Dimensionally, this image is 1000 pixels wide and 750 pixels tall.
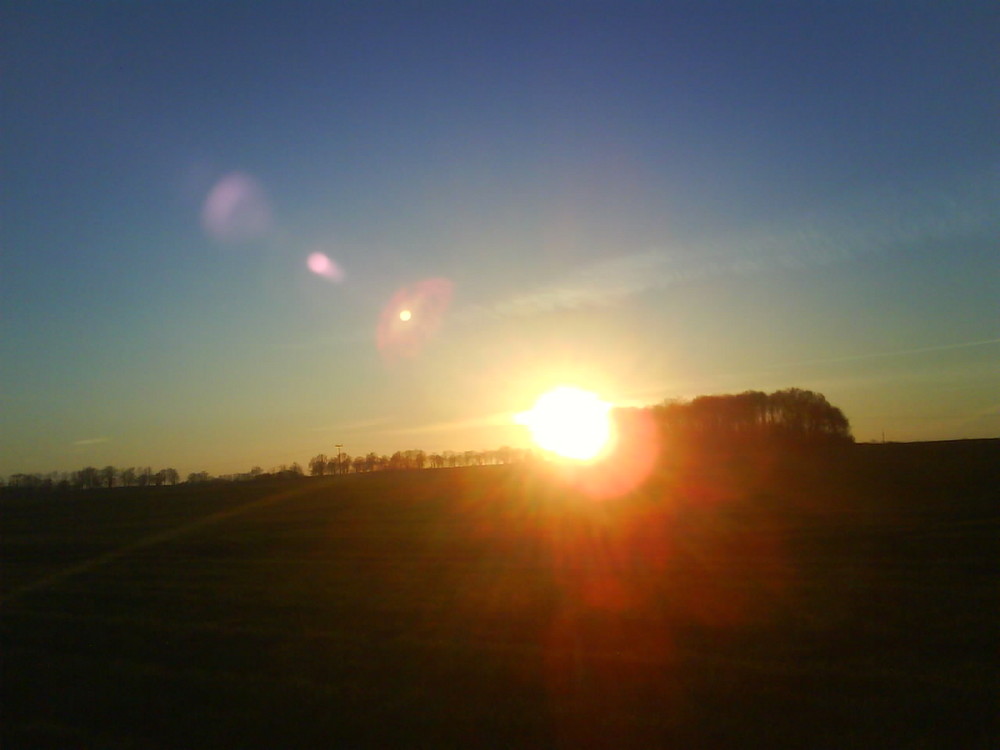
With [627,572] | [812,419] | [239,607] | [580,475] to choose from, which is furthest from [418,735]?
[812,419]

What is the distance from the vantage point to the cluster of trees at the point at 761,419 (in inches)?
2906

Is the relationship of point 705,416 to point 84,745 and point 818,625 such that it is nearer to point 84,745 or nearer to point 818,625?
point 818,625

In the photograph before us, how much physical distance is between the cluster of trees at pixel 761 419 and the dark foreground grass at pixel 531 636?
154ft

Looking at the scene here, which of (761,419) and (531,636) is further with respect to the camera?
(761,419)

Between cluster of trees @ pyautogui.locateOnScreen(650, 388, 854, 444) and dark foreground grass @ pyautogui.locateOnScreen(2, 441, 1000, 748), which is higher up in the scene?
cluster of trees @ pyautogui.locateOnScreen(650, 388, 854, 444)

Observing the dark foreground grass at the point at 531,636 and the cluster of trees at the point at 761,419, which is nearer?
the dark foreground grass at the point at 531,636

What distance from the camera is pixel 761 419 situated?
77.4 m

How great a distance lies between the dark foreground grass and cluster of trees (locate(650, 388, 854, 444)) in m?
46.9

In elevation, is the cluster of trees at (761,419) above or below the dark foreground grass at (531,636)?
above

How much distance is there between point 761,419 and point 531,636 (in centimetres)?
7127

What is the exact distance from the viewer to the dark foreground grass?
316 inches

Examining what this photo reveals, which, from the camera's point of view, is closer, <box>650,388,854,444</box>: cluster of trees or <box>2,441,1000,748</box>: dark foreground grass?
<box>2,441,1000,748</box>: dark foreground grass

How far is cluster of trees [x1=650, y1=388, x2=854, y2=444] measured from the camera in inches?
2906

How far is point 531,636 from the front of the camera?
12.0 m
